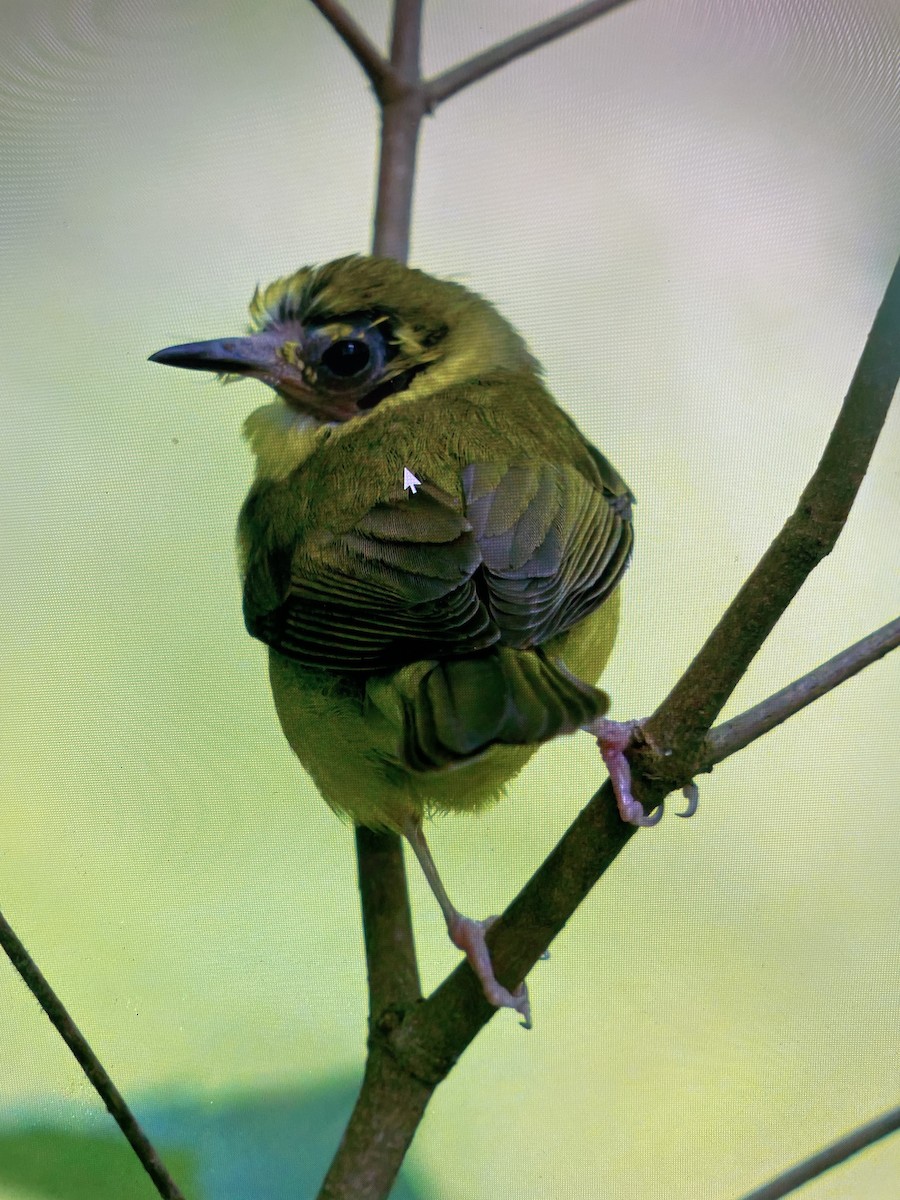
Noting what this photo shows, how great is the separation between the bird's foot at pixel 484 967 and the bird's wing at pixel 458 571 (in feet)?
1.69

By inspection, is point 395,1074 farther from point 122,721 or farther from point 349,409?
point 349,409

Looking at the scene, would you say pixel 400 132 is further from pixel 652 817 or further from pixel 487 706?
pixel 652 817

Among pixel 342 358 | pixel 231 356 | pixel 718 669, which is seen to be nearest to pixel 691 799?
pixel 718 669

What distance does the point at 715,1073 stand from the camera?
6.37ft

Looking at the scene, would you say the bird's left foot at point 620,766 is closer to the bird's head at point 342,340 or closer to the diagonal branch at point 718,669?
the diagonal branch at point 718,669

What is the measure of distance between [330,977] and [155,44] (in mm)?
1729

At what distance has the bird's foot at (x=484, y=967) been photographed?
1.74m

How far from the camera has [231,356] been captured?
6.34ft

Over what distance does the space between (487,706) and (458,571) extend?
8.7 inches

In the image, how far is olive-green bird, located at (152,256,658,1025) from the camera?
5.04 feet

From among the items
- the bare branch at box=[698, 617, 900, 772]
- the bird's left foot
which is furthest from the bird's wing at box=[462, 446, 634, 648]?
the bare branch at box=[698, 617, 900, 772]

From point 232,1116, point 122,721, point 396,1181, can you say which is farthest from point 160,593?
point 396,1181

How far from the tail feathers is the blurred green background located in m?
0.50

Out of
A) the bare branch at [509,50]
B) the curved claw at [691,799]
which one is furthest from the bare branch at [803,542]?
the bare branch at [509,50]
